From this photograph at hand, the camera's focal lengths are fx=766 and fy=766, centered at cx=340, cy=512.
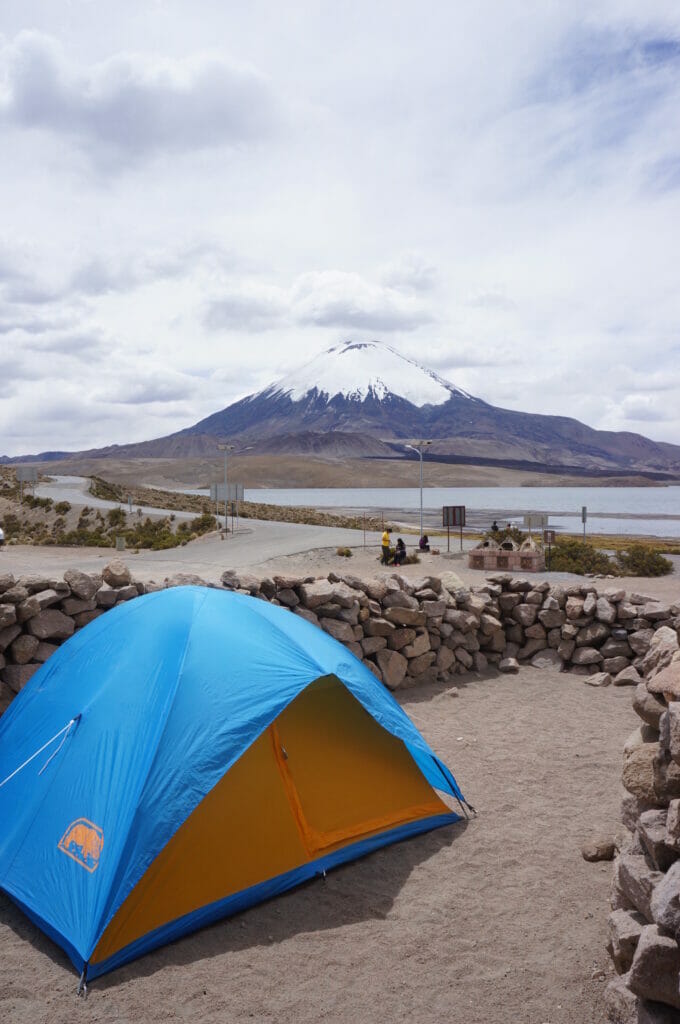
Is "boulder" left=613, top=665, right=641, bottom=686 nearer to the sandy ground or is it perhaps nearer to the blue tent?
the sandy ground

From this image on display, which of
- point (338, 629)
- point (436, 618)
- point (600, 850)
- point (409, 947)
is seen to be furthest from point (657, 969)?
point (436, 618)

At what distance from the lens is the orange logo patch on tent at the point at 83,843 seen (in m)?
4.52

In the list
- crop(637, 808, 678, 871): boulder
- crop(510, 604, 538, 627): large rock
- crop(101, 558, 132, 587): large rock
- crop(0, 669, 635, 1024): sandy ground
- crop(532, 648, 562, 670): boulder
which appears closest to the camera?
crop(637, 808, 678, 871): boulder

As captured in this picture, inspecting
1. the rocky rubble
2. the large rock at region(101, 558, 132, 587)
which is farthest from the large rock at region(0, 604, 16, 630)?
the rocky rubble

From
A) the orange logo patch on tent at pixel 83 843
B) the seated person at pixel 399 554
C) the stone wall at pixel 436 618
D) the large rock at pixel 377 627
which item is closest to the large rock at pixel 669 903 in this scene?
the orange logo patch on tent at pixel 83 843

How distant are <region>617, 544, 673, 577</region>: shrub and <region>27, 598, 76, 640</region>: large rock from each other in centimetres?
2559

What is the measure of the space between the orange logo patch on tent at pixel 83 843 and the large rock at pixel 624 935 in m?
2.86

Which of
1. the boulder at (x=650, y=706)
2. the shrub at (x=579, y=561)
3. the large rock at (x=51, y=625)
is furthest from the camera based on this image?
the shrub at (x=579, y=561)

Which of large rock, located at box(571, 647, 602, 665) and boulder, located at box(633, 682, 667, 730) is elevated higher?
boulder, located at box(633, 682, 667, 730)

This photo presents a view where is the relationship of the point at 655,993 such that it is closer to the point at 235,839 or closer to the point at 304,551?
the point at 235,839

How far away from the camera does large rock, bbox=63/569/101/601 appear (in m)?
8.03

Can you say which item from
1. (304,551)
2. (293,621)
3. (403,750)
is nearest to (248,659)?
(293,621)

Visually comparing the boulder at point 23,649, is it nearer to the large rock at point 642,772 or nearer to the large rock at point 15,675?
the large rock at point 15,675

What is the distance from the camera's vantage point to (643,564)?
3064 cm
